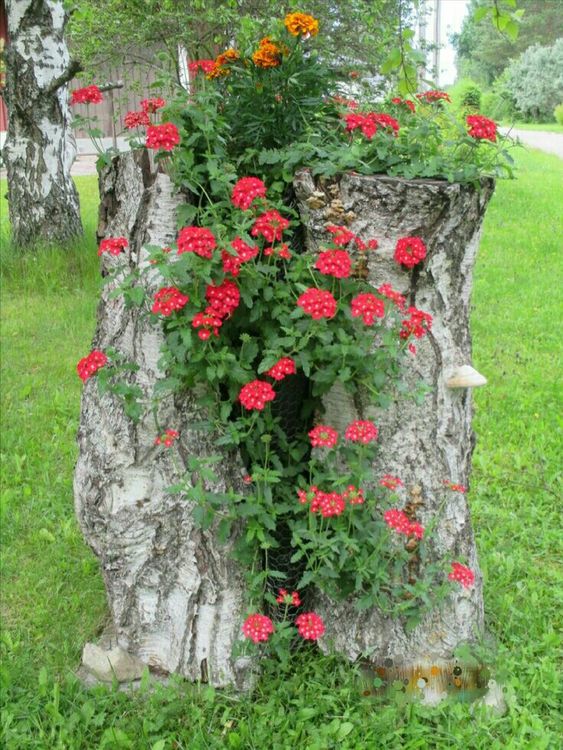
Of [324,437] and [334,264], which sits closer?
[334,264]

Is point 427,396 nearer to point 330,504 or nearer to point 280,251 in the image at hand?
point 330,504

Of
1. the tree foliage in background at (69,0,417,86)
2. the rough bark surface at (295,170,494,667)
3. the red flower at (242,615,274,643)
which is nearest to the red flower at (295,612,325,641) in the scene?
the red flower at (242,615,274,643)

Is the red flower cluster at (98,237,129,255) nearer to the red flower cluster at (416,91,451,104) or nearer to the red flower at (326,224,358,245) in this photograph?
the red flower at (326,224,358,245)

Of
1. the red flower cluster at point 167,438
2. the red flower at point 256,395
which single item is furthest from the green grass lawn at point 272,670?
the red flower at point 256,395

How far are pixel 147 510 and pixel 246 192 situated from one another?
3.38 feet

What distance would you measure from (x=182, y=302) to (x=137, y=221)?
448 mm

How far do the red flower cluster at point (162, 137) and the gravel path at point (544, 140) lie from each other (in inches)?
694

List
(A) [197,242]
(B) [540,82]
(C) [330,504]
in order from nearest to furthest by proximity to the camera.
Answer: (A) [197,242] → (C) [330,504] → (B) [540,82]

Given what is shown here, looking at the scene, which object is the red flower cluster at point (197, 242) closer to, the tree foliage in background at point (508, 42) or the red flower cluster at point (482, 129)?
the red flower cluster at point (482, 129)

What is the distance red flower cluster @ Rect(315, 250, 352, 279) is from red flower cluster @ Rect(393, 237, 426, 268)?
0.17 metres

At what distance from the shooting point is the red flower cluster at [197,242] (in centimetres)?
212

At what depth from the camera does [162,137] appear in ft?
7.27

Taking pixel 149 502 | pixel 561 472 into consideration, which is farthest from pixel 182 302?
pixel 561 472

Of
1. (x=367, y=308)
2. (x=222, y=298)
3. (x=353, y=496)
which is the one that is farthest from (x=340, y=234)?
(x=353, y=496)
